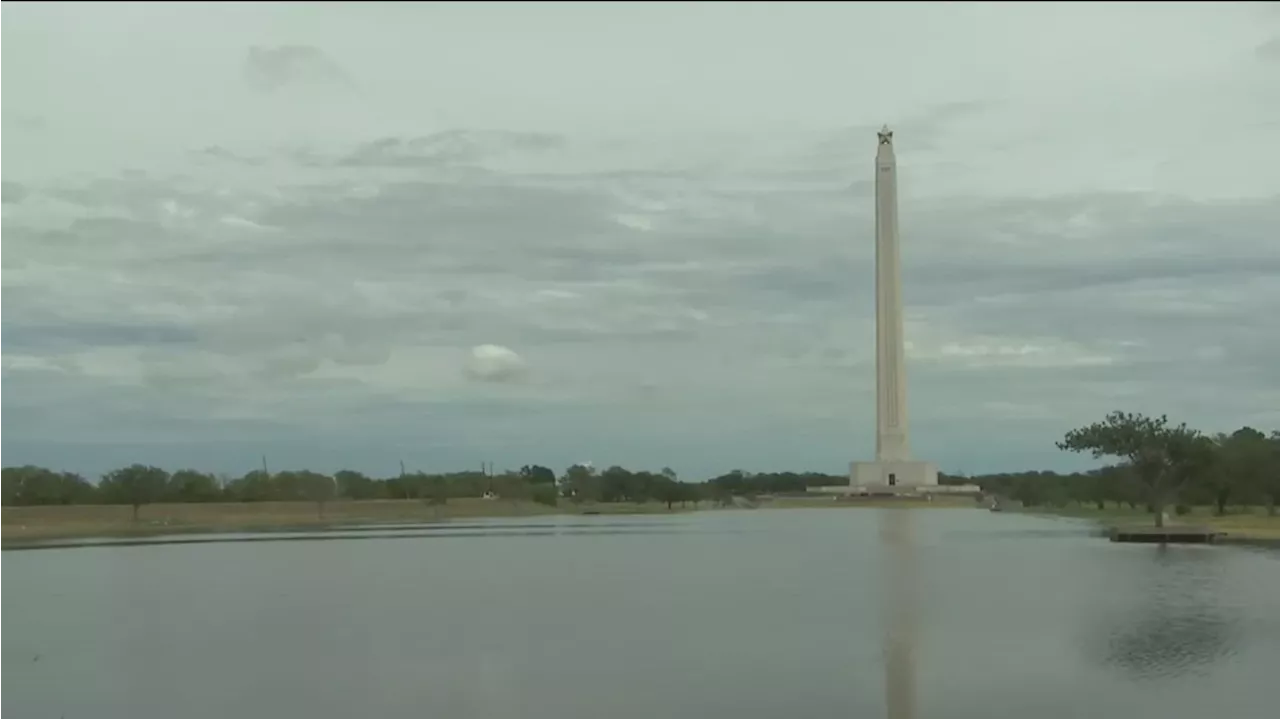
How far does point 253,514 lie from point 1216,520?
68.7 meters

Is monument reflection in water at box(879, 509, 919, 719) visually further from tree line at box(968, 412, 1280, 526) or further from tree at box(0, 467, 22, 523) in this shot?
tree at box(0, 467, 22, 523)

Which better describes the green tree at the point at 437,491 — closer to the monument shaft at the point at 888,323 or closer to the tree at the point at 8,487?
the tree at the point at 8,487

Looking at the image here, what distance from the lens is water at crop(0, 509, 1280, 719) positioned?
20234mm

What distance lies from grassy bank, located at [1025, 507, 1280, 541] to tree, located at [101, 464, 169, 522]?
63716 mm

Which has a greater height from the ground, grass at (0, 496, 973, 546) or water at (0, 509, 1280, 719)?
grass at (0, 496, 973, 546)

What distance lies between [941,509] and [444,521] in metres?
48.8

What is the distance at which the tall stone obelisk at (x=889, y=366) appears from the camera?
Result: 138m

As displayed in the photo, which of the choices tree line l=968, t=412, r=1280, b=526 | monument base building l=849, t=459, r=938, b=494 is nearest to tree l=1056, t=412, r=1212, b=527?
tree line l=968, t=412, r=1280, b=526

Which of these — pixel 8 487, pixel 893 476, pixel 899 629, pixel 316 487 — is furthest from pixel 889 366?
pixel 899 629

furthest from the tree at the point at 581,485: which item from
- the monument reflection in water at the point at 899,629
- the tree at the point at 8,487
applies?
the monument reflection in water at the point at 899,629

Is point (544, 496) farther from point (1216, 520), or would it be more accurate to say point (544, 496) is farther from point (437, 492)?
point (1216, 520)

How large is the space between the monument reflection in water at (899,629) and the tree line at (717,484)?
20.5m

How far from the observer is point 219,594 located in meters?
38.6

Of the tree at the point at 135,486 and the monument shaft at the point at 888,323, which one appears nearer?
the tree at the point at 135,486
